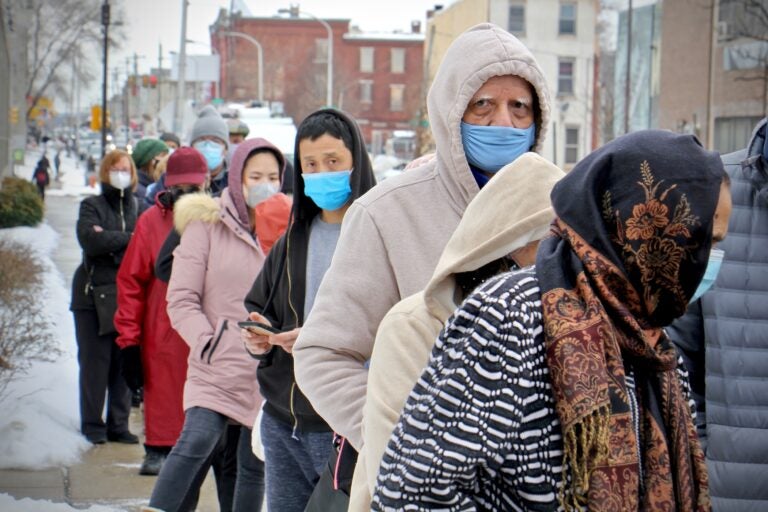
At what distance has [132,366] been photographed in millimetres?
7184

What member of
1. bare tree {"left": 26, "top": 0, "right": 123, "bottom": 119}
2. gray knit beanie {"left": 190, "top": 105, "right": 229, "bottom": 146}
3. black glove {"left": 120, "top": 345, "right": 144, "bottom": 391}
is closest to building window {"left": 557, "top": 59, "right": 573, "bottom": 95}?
bare tree {"left": 26, "top": 0, "right": 123, "bottom": 119}

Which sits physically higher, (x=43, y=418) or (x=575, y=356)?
(x=575, y=356)

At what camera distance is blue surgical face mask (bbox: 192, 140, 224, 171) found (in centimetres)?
1052

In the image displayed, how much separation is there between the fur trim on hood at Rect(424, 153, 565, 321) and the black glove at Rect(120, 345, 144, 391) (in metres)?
4.78

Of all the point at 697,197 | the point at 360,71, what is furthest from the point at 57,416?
the point at 360,71

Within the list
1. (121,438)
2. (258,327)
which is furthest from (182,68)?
(258,327)

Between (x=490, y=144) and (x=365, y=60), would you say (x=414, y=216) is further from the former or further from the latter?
(x=365, y=60)

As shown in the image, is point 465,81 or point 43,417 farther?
point 43,417

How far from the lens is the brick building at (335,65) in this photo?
103062 mm

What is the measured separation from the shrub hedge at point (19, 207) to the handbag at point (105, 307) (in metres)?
19.5

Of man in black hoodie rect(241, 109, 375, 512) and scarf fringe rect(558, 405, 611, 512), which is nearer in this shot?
scarf fringe rect(558, 405, 611, 512)

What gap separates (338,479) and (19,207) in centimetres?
2597

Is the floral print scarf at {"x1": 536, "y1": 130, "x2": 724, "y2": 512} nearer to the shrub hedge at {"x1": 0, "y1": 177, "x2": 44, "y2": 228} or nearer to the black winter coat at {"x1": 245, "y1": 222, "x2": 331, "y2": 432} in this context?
the black winter coat at {"x1": 245, "y1": 222, "x2": 331, "y2": 432}

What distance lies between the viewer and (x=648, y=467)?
2240mm
